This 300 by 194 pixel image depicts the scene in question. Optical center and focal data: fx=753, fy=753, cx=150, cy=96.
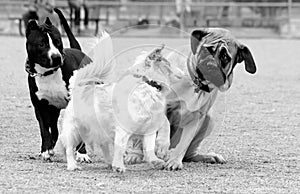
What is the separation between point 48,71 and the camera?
6500mm

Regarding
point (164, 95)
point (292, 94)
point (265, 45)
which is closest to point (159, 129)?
point (164, 95)

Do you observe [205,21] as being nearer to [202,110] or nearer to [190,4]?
[190,4]

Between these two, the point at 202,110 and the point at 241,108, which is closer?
the point at 202,110

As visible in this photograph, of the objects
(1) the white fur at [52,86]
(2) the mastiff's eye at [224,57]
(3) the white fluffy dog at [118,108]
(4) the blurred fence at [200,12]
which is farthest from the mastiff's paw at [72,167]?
(4) the blurred fence at [200,12]

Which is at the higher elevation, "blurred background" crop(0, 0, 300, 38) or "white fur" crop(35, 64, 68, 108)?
"white fur" crop(35, 64, 68, 108)

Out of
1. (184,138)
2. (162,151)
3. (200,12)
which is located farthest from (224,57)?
(200,12)

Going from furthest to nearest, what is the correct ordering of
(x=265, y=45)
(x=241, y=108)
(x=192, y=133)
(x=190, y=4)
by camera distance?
(x=190, y=4) → (x=265, y=45) → (x=241, y=108) → (x=192, y=133)

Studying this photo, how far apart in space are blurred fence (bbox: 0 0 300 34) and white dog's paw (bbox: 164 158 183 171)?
2164 centimetres

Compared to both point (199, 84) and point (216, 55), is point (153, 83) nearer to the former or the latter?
point (199, 84)

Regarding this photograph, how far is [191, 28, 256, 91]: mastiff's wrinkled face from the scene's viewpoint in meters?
5.68

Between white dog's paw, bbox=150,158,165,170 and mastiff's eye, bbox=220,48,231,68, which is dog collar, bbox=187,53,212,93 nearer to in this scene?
mastiff's eye, bbox=220,48,231,68

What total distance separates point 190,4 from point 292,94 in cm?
1550

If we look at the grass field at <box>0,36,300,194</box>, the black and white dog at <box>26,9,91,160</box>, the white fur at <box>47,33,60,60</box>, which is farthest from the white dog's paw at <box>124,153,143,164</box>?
the white fur at <box>47,33,60,60</box>

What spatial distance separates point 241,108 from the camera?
34.8 feet
